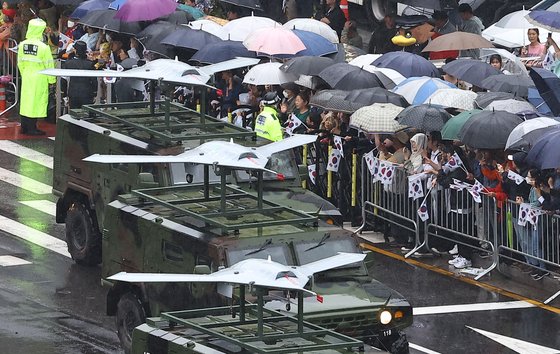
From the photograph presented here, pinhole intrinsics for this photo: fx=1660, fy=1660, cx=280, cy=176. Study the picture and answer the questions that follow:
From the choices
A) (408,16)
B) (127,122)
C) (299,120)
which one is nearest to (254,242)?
(127,122)

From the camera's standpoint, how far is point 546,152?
846 inches

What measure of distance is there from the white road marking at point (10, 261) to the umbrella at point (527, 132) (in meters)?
7.17

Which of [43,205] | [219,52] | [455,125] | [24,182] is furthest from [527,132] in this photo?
[24,182]

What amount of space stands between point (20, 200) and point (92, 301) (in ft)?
19.0

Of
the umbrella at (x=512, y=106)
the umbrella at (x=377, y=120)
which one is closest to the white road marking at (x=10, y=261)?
the umbrella at (x=377, y=120)

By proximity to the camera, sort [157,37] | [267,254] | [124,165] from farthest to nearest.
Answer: [157,37] → [124,165] → [267,254]

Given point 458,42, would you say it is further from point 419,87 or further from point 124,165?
point 124,165

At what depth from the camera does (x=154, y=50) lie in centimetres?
3011

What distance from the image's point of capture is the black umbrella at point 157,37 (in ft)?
98.8

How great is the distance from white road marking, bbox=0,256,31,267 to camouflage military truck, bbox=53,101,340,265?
2.43ft

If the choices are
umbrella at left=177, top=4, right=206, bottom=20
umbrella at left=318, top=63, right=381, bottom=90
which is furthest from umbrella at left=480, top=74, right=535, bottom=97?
umbrella at left=177, top=4, right=206, bottom=20

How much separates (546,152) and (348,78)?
5.72 meters

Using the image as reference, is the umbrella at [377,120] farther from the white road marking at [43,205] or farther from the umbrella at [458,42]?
the white road marking at [43,205]

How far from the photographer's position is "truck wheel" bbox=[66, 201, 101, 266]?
2384cm
